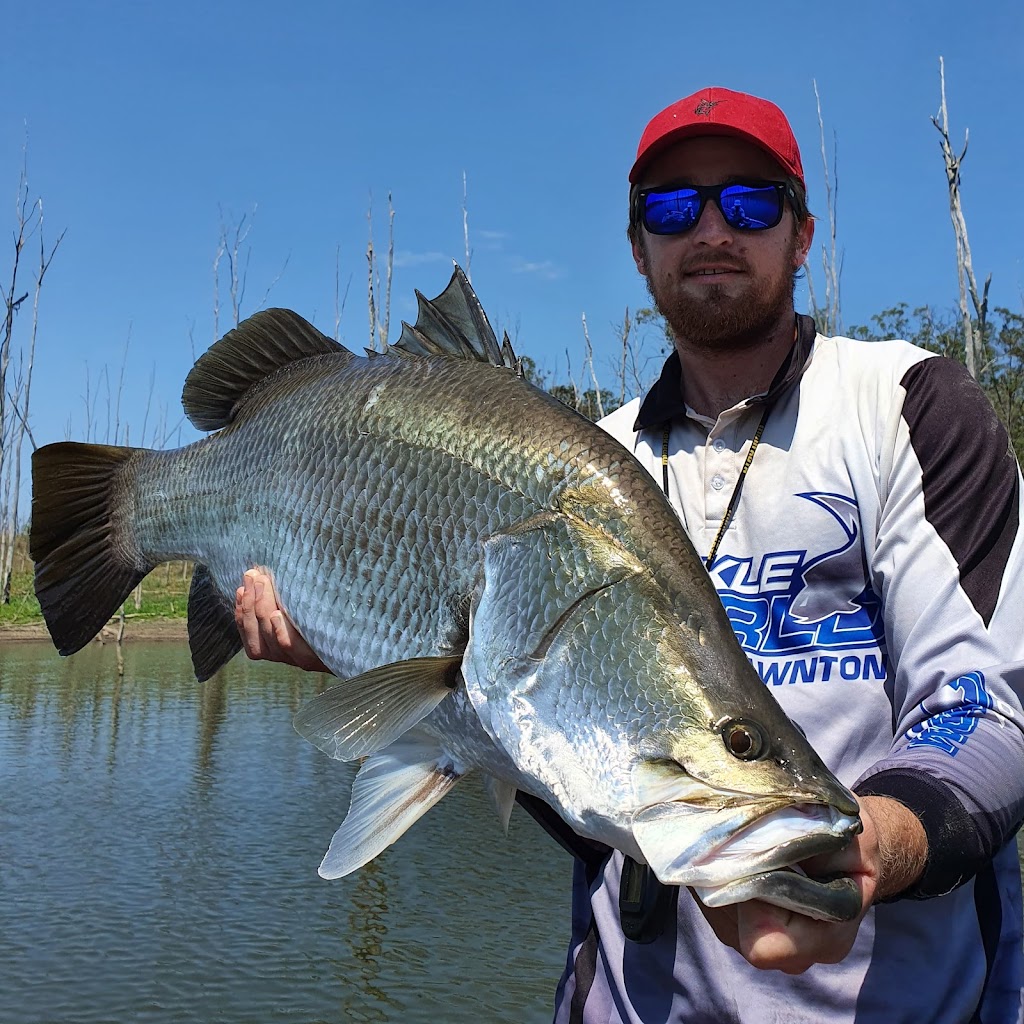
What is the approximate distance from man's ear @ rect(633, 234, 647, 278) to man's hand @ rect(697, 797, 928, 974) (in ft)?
5.12

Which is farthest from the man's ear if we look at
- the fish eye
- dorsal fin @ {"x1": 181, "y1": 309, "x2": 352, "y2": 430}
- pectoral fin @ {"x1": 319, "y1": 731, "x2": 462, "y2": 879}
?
the fish eye

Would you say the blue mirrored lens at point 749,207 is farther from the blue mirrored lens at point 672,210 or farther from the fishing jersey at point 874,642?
the fishing jersey at point 874,642

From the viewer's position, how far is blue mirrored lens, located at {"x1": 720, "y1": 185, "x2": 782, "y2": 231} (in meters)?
2.36

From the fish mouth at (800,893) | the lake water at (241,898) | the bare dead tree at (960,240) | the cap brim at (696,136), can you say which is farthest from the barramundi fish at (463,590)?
the bare dead tree at (960,240)

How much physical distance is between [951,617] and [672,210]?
115cm

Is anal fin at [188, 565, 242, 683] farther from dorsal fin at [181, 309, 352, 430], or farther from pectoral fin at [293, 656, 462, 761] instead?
pectoral fin at [293, 656, 462, 761]

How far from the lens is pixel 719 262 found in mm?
2344

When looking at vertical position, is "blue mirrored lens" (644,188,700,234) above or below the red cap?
below

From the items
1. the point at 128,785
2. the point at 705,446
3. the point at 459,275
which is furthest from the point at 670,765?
the point at 128,785

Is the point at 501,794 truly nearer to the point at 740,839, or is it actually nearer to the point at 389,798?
the point at 389,798

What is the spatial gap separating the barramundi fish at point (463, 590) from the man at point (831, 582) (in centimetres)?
15

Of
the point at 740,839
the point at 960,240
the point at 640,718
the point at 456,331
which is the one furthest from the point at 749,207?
the point at 960,240

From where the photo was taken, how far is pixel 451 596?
1.92 metres

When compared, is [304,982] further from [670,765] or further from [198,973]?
[670,765]
